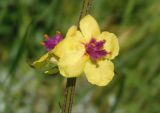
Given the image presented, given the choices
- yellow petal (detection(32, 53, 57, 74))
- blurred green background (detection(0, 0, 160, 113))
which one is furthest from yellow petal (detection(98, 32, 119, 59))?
blurred green background (detection(0, 0, 160, 113))

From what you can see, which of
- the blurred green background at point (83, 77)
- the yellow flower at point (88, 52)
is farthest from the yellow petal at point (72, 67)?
the blurred green background at point (83, 77)

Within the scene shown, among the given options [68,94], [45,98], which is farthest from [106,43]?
[45,98]

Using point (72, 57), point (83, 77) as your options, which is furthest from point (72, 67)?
point (83, 77)

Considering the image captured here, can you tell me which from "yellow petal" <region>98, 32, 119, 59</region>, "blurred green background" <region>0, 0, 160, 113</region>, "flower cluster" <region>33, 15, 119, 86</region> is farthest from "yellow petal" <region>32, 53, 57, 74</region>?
"blurred green background" <region>0, 0, 160, 113</region>

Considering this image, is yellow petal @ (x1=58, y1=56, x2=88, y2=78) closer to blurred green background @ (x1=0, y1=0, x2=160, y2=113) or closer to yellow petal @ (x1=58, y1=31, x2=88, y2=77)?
yellow petal @ (x1=58, y1=31, x2=88, y2=77)

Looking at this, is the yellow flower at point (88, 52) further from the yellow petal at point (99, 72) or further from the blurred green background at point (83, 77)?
the blurred green background at point (83, 77)

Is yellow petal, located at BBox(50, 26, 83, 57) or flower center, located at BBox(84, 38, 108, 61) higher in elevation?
yellow petal, located at BBox(50, 26, 83, 57)

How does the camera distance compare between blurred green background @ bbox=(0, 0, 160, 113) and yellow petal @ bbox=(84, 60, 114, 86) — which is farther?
blurred green background @ bbox=(0, 0, 160, 113)
